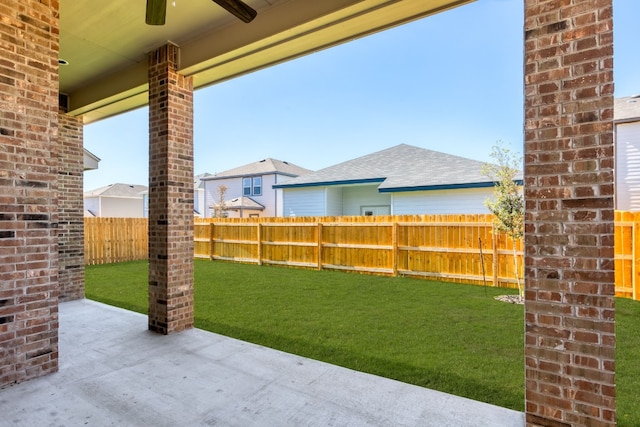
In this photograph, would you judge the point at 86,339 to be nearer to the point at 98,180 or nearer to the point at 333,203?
the point at 333,203

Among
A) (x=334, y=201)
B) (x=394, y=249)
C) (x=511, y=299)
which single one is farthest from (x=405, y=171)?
(x=511, y=299)

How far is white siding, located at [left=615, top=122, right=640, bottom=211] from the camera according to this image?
1015 cm

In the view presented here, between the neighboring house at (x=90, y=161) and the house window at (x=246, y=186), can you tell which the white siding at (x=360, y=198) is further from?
the neighboring house at (x=90, y=161)

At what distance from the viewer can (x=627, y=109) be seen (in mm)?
10758

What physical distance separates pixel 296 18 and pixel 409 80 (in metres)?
17.2

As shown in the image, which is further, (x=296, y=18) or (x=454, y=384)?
(x=296, y=18)

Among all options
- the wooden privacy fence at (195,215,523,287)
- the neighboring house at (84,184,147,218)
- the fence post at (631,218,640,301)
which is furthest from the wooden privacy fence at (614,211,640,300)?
the neighboring house at (84,184,147,218)

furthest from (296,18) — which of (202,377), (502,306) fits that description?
(502,306)

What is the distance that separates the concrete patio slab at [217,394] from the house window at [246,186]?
17.5 m

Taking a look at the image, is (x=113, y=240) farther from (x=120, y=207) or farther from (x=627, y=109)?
(x=120, y=207)

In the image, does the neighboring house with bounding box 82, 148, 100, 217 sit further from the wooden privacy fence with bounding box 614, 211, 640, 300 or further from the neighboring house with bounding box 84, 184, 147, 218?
the neighboring house with bounding box 84, 184, 147, 218

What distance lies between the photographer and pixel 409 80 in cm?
1892

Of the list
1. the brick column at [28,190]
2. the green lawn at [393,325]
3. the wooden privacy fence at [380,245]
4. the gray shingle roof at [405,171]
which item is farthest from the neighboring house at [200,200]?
the brick column at [28,190]

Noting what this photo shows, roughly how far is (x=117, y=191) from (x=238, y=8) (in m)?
30.3
